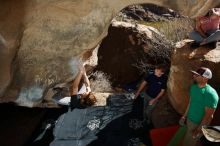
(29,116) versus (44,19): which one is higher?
(44,19)

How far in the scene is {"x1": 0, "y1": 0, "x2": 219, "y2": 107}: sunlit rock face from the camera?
188 inches

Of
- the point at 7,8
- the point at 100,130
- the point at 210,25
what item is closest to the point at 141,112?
the point at 100,130

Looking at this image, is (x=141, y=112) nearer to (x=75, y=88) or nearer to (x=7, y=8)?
(x=75, y=88)

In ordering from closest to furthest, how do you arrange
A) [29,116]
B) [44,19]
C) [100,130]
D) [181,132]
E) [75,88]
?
[44,19]
[181,132]
[75,88]
[100,130]
[29,116]

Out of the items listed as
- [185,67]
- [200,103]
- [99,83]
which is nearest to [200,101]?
[200,103]

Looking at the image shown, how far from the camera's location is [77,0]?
4.74 m

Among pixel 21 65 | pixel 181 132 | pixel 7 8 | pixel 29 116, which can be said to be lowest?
pixel 29 116

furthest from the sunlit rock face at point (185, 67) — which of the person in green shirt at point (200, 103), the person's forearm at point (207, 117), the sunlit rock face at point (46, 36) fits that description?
the sunlit rock face at point (46, 36)

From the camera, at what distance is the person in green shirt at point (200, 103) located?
5023 millimetres

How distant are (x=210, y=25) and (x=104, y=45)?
19.1ft

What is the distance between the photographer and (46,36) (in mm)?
5027

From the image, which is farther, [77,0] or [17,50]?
[17,50]

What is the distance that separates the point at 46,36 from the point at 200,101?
1983 mm

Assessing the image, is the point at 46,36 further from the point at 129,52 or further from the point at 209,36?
the point at 129,52
